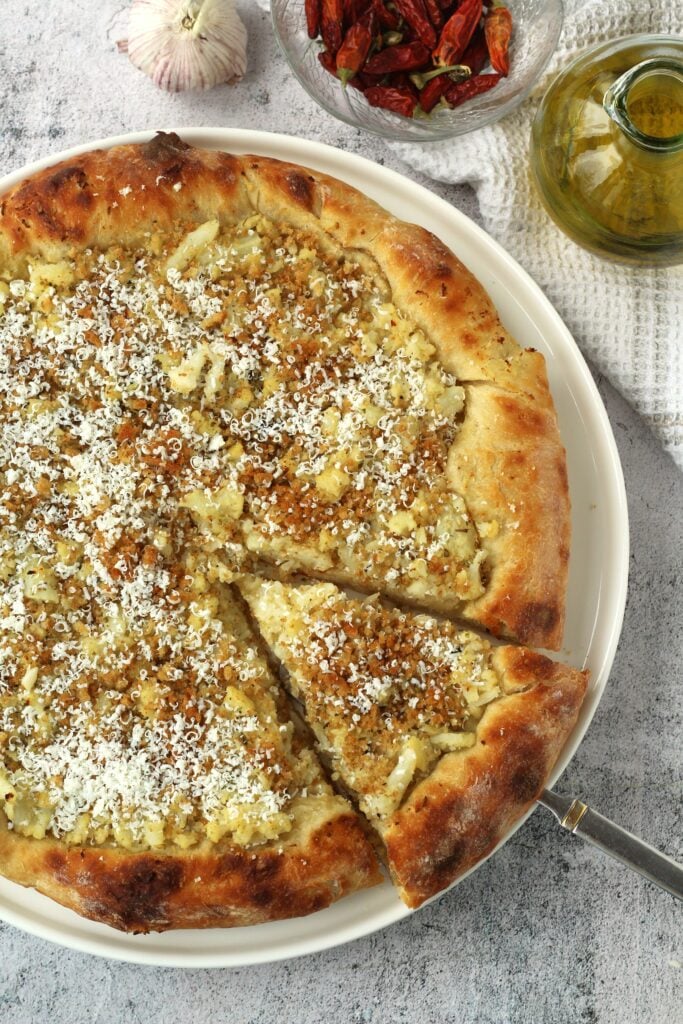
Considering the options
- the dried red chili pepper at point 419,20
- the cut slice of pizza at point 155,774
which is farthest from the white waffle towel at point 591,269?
the cut slice of pizza at point 155,774

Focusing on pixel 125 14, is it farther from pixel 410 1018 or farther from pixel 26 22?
pixel 410 1018

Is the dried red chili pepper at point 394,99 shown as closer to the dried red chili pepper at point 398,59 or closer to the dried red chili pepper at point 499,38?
the dried red chili pepper at point 398,59

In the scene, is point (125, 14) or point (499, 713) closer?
point (499, 713)

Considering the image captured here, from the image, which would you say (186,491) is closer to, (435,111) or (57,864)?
(57,864)

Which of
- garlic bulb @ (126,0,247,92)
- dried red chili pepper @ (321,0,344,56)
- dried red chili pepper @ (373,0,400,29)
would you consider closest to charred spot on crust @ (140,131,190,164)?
garlic bulb @ (126,0,247,92)

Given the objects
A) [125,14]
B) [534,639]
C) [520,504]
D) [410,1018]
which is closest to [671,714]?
[534,639]

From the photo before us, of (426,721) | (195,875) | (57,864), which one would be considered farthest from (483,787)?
(57,864)
